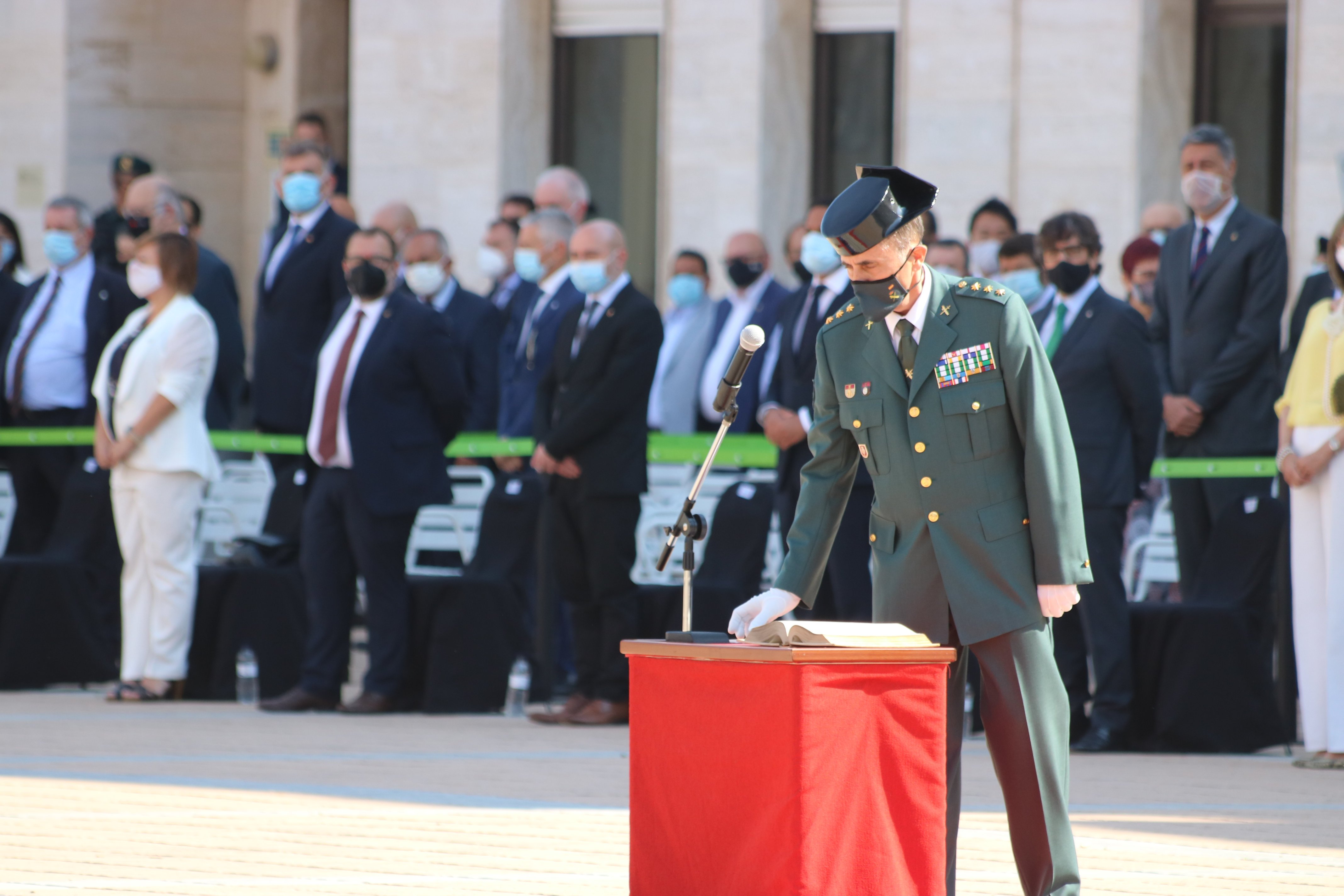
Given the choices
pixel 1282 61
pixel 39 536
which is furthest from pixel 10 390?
pixel 1282 61

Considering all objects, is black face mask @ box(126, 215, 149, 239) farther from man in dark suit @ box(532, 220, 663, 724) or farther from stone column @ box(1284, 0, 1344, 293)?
stone column @ box(1284, 0, 1344, 293)

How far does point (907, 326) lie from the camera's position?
18.6 ft

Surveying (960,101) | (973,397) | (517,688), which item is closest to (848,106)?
(960,101)

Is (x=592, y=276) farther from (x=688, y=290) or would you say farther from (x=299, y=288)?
(x=688, y=290)

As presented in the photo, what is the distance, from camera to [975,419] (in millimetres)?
5566

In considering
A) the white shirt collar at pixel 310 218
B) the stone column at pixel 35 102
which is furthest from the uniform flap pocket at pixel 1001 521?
the stone column at pixel 35 102

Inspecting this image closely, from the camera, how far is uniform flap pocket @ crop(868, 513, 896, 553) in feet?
18.9

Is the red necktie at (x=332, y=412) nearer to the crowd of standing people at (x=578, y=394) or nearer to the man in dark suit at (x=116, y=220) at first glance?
the crowd of standing people at (x=578, y=394)

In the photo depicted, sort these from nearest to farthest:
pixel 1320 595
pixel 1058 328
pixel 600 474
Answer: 1. pixel 1320 595
2. pixel 1058 328
3. pixel 600 474

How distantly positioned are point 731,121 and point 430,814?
933 cm

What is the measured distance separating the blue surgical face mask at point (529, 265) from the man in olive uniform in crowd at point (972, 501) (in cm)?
790

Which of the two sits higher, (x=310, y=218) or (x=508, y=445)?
(x=310, y=218)

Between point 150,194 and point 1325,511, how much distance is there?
296 inches

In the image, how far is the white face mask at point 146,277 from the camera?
38.0 ft
